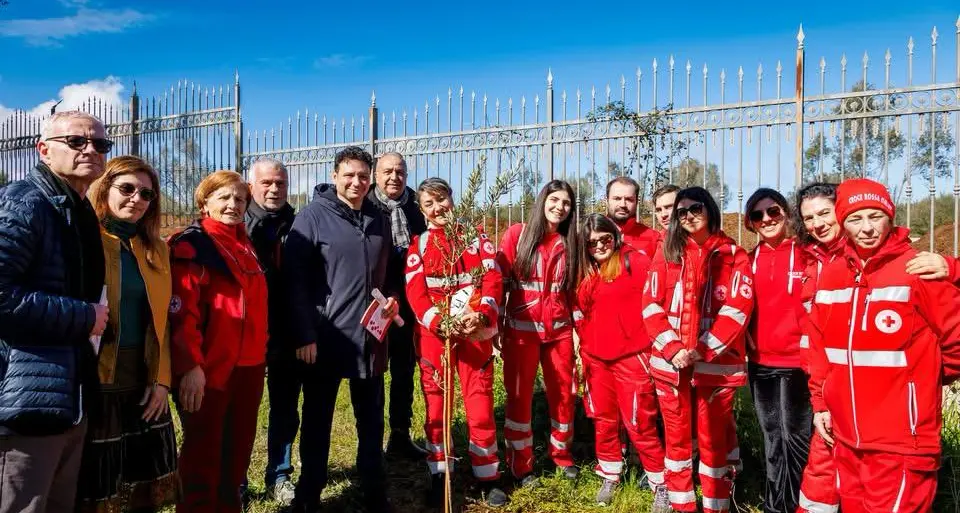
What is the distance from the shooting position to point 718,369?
3762 millimetres

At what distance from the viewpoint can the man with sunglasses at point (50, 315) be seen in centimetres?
221

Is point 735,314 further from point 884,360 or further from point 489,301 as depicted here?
point 489,301

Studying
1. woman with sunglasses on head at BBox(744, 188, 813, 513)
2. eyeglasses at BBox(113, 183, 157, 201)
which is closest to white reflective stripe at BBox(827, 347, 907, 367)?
woman with sunglasses on head at BBox(744, 188, 813, 513)

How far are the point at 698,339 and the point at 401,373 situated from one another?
7.50 ft

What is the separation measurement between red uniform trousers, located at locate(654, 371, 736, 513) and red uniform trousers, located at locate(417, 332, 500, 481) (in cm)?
105

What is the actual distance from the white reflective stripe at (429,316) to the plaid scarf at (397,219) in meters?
0.76

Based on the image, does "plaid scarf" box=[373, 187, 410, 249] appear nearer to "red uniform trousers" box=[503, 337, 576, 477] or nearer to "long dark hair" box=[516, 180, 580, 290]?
"long dark hair" box=[516, 180, 580, 290]

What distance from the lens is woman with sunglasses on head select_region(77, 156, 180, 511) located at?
268 cm

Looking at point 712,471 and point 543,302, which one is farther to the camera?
point 543,302

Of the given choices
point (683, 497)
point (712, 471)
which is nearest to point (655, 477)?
point (683, 497)

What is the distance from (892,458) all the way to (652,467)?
157cm

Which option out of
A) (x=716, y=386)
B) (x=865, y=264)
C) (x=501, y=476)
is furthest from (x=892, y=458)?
(x=501, y=476)

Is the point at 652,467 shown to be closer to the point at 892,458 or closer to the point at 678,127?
the point at 892,458

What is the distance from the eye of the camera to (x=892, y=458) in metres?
2.72
